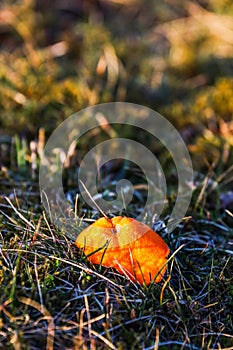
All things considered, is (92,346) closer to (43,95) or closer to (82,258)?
(82,258)

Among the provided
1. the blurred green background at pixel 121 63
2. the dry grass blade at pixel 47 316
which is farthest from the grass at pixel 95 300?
the blurred green background at pixel 121 63

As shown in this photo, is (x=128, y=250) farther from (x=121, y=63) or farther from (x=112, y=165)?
(x=121, y=63)

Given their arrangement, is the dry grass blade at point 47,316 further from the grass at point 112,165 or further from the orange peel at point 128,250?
the orange peel at point 128,250

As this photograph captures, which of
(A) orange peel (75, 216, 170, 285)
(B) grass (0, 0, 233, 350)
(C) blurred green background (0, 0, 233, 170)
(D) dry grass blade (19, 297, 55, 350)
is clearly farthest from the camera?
(C) blurred green background (0, 0, 233, 170)

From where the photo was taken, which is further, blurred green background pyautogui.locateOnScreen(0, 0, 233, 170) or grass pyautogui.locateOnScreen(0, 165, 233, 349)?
blurred green background pyautogui.locateOnScreen(0, 0, 233, 170)

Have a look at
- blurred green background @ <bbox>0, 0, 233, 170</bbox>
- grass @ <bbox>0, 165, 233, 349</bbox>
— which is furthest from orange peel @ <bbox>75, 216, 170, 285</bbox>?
blurred green background @ <bbox>0, 0, 233, 170</bbox>

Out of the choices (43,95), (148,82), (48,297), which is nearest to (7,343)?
(48,297)

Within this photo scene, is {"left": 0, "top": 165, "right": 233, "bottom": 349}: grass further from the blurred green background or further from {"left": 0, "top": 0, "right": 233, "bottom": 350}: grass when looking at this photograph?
the blurred green background

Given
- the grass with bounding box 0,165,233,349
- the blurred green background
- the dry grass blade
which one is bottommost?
the blurred green background
